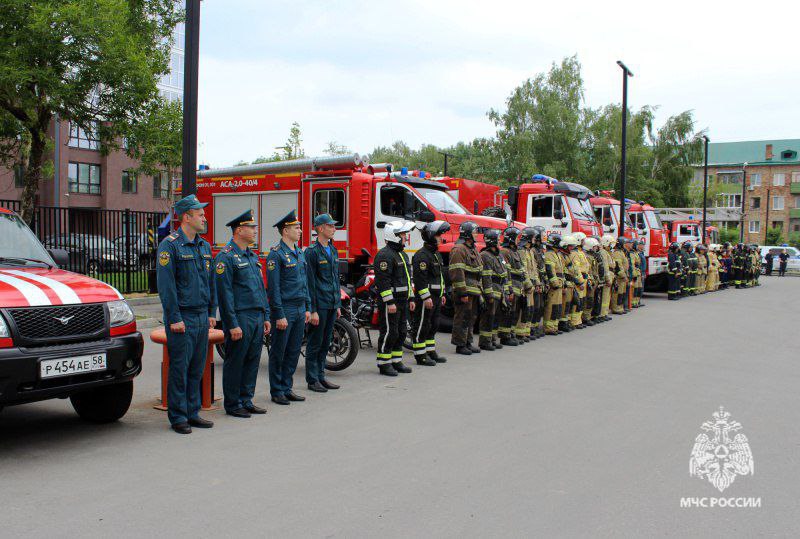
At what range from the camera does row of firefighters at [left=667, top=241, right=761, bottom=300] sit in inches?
908

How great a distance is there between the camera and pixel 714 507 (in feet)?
15.1

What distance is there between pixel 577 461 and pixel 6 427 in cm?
Answer: 502

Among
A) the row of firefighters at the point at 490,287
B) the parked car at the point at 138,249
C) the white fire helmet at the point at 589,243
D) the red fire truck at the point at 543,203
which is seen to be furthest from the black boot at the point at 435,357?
the parked car at the point at 138,249

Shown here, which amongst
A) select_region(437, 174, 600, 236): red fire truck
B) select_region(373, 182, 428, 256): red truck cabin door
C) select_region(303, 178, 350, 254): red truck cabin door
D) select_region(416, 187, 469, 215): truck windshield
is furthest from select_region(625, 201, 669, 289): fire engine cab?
select_region(303, 178, 350, 254): red truck cabin door

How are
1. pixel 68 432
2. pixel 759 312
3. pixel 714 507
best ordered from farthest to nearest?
1. pixel 759 312
2. pixel 68 432
3. pixel 714 507

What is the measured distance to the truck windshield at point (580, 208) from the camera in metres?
18.8

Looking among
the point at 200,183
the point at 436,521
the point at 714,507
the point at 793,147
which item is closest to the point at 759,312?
the point at 200,183

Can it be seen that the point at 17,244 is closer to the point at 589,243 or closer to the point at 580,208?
the point at 589,243

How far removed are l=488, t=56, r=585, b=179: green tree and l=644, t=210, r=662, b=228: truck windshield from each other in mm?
20937

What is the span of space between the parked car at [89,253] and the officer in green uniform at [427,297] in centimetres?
1072

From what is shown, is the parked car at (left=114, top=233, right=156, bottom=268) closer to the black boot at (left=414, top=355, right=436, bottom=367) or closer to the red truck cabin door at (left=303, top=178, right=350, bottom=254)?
the red truck cabin door at (left=303, top=178, right=350, bottom=254)

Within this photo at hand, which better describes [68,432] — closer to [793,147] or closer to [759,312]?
[759,312]

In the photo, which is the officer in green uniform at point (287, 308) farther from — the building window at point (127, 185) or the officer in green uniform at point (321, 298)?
the building window at point (127, 185)

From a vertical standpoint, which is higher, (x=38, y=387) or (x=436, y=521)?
(x=38, y=387)
